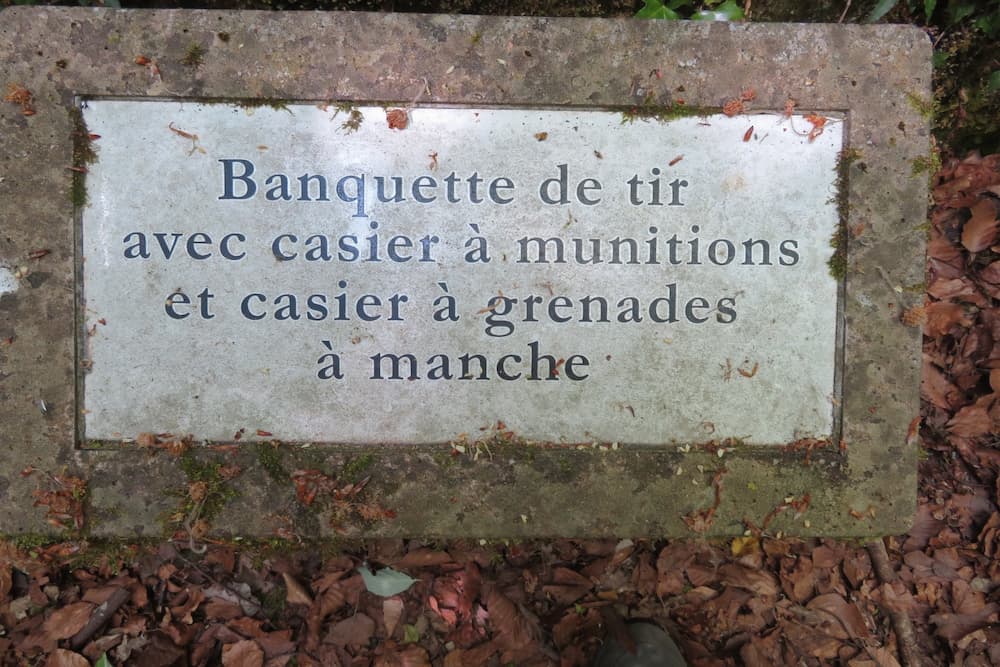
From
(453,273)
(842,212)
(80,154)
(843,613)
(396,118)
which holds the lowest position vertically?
(843,613)

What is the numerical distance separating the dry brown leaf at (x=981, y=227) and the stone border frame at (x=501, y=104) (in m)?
0.75

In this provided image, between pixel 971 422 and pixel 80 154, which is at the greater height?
pixel 80 154

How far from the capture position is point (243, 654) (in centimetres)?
240

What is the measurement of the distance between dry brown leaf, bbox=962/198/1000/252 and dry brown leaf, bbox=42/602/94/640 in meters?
4.11

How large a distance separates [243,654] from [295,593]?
30 centimetres

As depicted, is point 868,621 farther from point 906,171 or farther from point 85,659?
point 85,659

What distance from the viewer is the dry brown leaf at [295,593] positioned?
2.47 metres

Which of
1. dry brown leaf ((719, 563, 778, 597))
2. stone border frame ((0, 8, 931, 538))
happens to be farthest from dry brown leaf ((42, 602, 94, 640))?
dry brown leaf ((719, 563, 778, 597))

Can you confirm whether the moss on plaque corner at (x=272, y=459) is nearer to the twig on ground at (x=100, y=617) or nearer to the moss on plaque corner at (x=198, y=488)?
the moss on plaque corner at (x=198, y=488)

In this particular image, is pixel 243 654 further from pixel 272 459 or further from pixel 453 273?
pixel 453 273

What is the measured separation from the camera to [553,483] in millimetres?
2166

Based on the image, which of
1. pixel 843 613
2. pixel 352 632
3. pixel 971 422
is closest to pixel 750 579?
pixel 843 613

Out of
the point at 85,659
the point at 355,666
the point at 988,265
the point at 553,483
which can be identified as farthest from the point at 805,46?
the point at 85,659

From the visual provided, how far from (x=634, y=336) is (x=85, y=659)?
2.54 m
